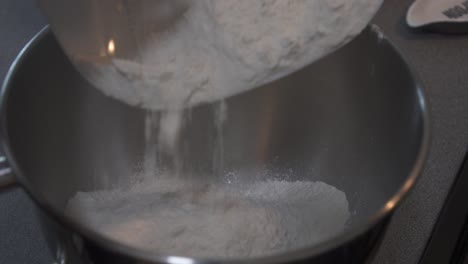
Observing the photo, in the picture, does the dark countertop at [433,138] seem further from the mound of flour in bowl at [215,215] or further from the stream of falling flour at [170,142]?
the stream of falling flour at [170,142]

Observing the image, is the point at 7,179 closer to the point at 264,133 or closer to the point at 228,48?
the point at 228,48

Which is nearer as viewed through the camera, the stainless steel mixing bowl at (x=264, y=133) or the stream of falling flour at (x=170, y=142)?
the stainless steel mixing bowl at (x=264, y=133)

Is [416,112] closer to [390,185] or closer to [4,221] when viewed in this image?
[390,185]

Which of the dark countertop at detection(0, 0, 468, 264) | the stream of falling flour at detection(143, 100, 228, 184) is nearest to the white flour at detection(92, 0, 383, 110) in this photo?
the stream of falling flour at detection(143, 100, 228, 184)

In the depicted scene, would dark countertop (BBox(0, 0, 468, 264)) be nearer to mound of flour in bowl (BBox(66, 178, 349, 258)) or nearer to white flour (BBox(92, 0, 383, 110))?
mound of flour in bowl (BBox(66, 178, 349, 258))

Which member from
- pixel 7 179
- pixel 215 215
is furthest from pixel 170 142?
pixel 7 179

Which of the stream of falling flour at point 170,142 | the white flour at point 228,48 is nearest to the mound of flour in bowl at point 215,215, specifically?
the stream of falling flour at point 170,142
